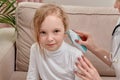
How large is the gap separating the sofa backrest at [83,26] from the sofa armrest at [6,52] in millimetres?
72

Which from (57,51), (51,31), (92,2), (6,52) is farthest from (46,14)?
(92,2)

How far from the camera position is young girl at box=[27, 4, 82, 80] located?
1.32m

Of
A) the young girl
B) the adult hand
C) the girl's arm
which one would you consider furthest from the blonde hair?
the adult hand

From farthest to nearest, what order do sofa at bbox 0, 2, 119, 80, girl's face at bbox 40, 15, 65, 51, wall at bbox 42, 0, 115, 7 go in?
wall at bbox 42, 0, 115, 7 → sofa at bbox 0, 2, 119, 80 → girl's face at bbox 40, 15, 65, 51

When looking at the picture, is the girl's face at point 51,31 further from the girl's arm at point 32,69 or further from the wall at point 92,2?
the wall at point 92,2

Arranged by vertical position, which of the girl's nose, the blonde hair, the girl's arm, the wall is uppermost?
the blonde hair

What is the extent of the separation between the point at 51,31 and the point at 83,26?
527mm

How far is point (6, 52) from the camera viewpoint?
1648mm

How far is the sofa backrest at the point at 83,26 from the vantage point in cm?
178

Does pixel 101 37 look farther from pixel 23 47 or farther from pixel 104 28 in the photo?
pixel 23 47

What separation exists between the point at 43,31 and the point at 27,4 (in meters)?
0.57

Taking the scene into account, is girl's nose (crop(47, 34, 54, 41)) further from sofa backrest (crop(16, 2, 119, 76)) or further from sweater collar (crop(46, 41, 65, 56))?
sofa backrest (crop(16, 2, 119, 76))

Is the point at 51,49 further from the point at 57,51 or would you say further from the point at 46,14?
the point at 46,14

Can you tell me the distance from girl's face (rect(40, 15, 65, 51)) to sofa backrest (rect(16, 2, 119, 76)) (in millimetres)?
451
